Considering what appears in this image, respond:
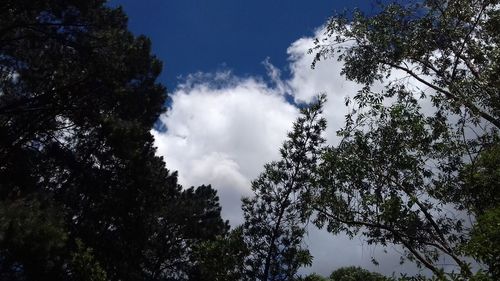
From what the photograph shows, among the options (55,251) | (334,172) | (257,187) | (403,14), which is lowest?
(55,251)

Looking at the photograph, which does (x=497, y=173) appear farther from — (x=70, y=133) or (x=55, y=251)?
(x=70, y=133)

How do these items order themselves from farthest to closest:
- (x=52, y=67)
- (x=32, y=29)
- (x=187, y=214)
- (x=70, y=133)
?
(x=187, y=214)
(x=70, y=133)
(x=52, y=67)
(x=32, y=29)

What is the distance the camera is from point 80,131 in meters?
17.6

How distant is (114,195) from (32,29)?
21.2 feet

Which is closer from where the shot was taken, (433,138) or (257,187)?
(433,138)

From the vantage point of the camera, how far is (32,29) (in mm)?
14633

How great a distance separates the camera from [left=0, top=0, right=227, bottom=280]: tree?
14227mm

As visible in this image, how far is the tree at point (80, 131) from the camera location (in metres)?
14.2

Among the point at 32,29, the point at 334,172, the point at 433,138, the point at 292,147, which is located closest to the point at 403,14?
the point at 433,138

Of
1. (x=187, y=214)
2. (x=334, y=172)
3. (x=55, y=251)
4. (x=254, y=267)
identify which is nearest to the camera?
(x=55, y=251)

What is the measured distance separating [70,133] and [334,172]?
10.6 metres

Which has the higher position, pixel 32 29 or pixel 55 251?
pixel 32 29

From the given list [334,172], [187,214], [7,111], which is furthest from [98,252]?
[187,214]

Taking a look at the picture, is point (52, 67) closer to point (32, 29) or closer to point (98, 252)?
point (32, 29)
